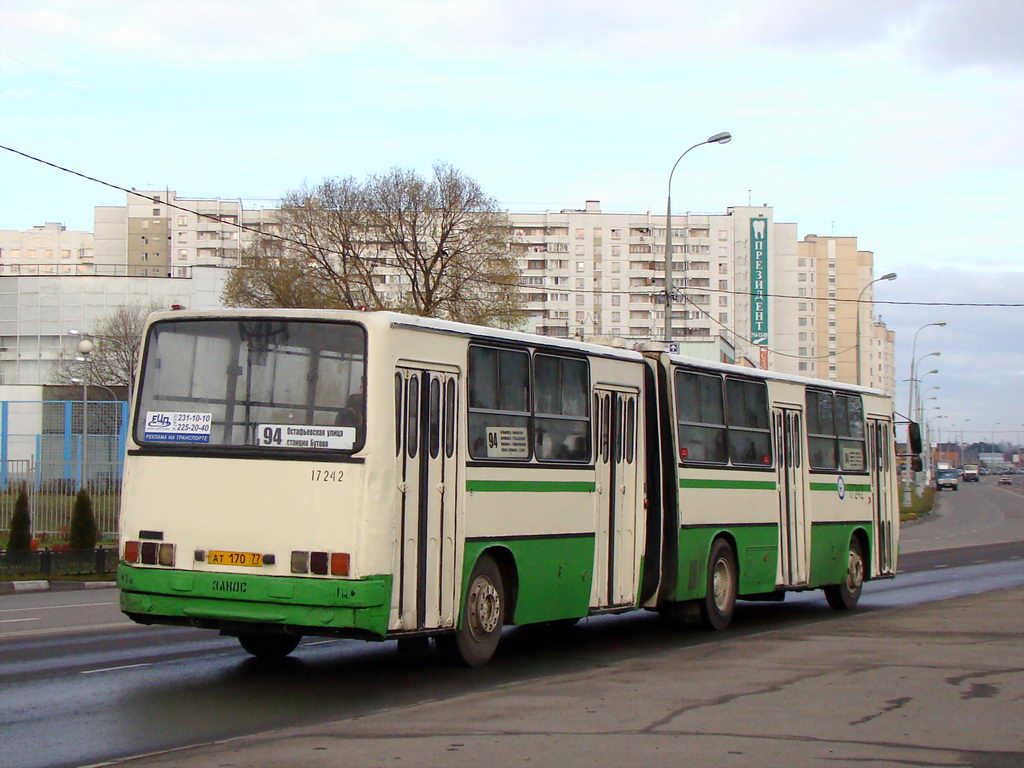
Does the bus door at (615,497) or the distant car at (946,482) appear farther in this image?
the distant car at (946,482)

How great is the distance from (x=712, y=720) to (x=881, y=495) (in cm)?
1229

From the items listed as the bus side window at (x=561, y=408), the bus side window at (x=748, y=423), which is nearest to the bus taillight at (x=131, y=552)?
the bus side window at (x=561, y=408)

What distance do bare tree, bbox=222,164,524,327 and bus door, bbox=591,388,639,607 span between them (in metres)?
42.1

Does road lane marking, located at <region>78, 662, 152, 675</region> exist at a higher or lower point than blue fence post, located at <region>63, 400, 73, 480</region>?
lower

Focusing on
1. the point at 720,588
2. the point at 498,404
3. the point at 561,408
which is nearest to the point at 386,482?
the point at 498,404

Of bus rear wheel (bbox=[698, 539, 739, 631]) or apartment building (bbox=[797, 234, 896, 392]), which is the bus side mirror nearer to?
bus rear wheel (bbox=[698, 539, 739, 631])

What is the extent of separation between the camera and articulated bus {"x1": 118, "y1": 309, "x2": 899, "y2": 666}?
1062cm

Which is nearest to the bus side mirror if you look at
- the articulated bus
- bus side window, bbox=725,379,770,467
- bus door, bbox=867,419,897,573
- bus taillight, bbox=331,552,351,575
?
bus door, bbox=867,419,897,573

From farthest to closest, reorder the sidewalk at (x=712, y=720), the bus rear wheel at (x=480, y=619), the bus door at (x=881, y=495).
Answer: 1. the bus door at (x=881, y=495)
2. the bus rear wheel at (x=480, y=619)
3. the sidewalk at (x=712, y=720)

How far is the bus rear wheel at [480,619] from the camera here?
11.8 metres

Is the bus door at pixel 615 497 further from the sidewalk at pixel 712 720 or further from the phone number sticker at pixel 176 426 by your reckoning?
the phone number sticker at pixel 176 426

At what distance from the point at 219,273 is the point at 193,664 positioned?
88.2m

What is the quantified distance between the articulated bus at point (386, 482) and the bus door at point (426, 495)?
17 mm

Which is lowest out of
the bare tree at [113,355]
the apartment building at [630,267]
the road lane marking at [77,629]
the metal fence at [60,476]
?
the road lane marking at [77,629]
